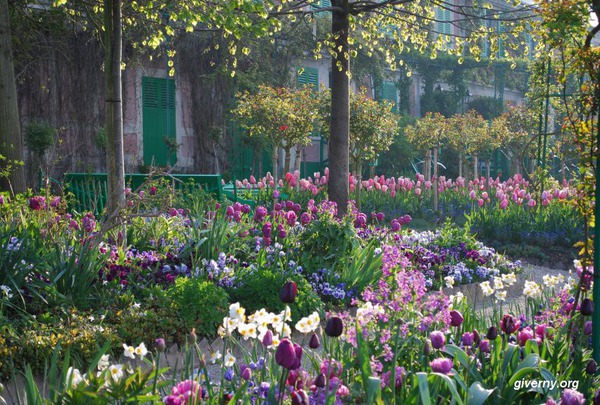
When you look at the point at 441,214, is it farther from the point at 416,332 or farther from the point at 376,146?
the point at 416,332

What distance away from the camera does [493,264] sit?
25.4 ft

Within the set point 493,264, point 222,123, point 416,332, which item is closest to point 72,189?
point 493,264

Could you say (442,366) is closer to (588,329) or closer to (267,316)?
(267,316)

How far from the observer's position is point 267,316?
251cm

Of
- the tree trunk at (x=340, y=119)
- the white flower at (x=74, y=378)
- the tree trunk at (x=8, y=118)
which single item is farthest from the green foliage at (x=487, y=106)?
the white flower at (x=74, y=378)

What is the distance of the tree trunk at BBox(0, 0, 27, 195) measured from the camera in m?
9.43

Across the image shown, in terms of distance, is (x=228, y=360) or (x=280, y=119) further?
(x=280, y=119)

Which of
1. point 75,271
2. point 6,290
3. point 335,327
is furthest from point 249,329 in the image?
point 75,271

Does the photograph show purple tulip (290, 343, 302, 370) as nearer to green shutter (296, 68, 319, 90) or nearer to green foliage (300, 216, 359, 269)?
green foliage (300, 216, 359, 269)

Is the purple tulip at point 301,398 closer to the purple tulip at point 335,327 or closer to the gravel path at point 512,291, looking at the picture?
the purple tulip at point 335,327

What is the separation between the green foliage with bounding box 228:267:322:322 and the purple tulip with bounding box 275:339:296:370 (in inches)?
122

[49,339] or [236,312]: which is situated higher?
[236,312]

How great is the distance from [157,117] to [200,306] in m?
13.2

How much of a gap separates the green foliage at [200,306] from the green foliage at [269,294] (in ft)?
1.21
